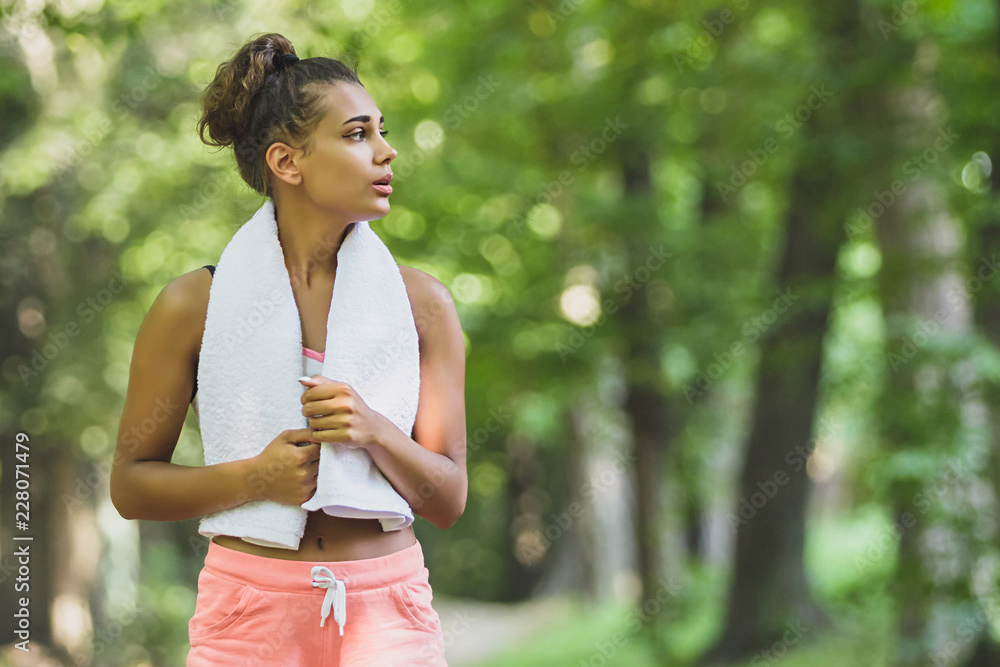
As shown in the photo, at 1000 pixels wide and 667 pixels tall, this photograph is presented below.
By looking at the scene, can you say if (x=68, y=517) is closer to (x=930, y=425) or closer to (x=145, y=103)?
(x=145, y=103)

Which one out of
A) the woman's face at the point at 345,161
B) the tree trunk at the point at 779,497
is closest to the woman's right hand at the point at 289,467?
the woman's face at the point at 345,161

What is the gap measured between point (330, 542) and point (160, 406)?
38 cm

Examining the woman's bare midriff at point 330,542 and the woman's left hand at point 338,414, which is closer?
the woman's left hand at point 338,414

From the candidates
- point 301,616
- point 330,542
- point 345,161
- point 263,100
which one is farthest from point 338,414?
point 263,100

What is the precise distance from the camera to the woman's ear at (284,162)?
1.86 m

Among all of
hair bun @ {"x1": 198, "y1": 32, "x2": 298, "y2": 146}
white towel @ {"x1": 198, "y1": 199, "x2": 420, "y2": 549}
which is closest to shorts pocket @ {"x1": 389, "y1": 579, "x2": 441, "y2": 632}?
white towel @ {"x1": 198, "y1": 199, "x2": 420, "y2": 549}

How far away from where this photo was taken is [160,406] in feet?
5.89

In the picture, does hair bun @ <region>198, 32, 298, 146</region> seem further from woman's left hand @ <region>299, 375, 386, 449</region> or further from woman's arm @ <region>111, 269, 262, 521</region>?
woman's left hand @ <region>299, 375, 386, 449</region>

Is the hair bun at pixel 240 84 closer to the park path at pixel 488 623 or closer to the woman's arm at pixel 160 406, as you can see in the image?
the woman's arm at pixel 160 406

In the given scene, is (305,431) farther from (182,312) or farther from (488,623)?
(488,623)

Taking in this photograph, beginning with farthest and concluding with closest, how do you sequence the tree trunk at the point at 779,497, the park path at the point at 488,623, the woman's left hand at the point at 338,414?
1. the park path at the point at 488,623
2. the tree trunk at the point at 779,497
3. the woman's left hand at the point at 338,414

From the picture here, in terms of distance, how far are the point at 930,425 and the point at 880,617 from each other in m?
5.11

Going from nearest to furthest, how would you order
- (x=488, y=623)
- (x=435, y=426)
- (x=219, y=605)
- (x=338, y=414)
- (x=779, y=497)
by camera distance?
1. (x=338, y=414)
2. (x=219, y=605)
3. (x=435, y=426)
4. (x=779, y=497)
5. (x=488, y=623)

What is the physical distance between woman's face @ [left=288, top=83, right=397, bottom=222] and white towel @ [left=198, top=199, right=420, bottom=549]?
0.32ft
